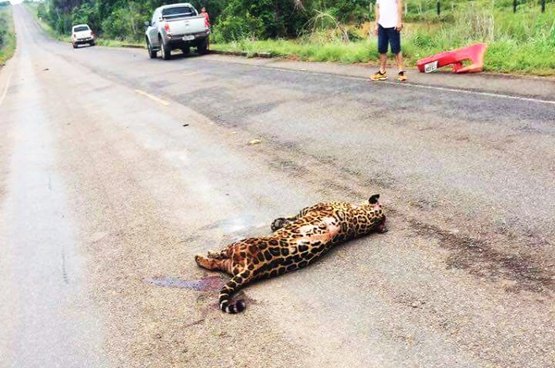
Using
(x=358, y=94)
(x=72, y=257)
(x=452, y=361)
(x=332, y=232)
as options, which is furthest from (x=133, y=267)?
(x=358, y=94)

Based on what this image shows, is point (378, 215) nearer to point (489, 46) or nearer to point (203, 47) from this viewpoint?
point (489, 46)

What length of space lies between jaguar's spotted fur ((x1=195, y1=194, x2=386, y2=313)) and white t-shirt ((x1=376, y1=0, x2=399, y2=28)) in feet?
23.4

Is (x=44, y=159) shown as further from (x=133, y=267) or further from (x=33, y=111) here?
(x=33, y=111)

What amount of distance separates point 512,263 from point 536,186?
154cm

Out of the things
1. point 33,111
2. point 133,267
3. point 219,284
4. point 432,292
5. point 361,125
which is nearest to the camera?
point 432,292

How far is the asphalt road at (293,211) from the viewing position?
11.3ft

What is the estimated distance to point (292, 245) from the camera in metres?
4.27

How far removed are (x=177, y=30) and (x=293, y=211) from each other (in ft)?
61.3

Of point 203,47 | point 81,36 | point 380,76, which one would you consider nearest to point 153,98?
point 380,76

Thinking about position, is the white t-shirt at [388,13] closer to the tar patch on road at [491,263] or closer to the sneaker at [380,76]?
the sneaker at [380,76]

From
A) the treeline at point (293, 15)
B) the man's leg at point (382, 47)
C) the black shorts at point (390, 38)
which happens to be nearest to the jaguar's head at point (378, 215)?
the black shorts at point (390, 38)

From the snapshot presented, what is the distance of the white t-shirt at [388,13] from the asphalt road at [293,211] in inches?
50.0

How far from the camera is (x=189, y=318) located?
3.84 m

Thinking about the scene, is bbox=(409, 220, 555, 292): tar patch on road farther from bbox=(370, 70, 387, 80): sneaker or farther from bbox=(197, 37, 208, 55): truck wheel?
bbox=(197, 37, 208, 55): truck wheel
